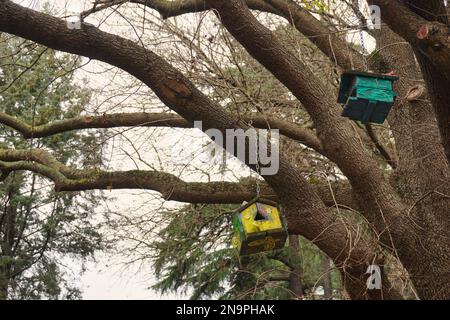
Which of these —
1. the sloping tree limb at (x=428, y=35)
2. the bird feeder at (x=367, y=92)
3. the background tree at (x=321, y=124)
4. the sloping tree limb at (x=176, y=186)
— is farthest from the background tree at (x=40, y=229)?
the sloping tree limb at (x=428, y=35)

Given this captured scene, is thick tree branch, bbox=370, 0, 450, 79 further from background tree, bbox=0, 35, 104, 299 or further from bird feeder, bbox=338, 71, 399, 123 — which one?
background tree, bbox=0, 35, 104, 299

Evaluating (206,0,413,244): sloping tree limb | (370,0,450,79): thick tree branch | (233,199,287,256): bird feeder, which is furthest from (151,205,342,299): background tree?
(370,0,450,79): thick tree branch

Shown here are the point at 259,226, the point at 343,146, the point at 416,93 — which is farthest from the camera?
the point at 416,93

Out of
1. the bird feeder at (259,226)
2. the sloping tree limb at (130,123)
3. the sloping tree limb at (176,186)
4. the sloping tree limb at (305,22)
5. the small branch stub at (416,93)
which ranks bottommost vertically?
the bird feeder at (259,226)

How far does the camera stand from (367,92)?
11.7 feet

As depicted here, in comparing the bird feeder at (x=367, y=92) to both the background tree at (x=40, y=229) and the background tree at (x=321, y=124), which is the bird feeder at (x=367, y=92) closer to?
the background tree at (x=321, y=124)

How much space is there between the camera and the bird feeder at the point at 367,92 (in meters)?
3.55

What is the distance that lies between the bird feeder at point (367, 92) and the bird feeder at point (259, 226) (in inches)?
32.0

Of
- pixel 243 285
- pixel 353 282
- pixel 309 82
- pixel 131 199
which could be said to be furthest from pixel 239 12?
pixel 243 285

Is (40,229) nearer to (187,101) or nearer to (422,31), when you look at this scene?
(187,101)

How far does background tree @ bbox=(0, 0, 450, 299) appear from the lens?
3447 mm

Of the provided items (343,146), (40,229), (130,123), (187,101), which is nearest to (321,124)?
(343,146)

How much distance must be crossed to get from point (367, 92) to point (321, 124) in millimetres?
926
